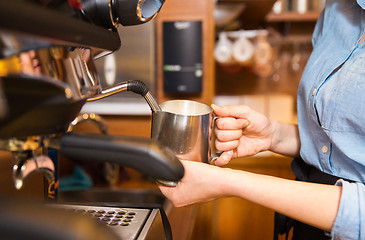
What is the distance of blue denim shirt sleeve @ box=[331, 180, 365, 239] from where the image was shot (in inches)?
18.6

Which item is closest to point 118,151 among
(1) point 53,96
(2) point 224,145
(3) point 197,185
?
(1) point 53,96

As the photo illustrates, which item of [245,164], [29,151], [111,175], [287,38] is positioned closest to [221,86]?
[287,38]

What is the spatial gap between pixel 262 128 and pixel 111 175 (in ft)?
2.03

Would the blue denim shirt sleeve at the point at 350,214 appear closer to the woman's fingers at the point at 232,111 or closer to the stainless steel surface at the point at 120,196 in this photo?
the woman's fingers at the point at 232,111

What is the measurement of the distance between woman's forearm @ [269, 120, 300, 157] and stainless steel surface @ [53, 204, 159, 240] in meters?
0.32

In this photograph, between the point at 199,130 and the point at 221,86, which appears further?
the point at 221,86

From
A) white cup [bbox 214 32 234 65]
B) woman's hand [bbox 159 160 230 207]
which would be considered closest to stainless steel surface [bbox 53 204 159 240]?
woman's hand [bbox 159 160 230 207]

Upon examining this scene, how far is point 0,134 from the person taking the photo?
0.31 meters

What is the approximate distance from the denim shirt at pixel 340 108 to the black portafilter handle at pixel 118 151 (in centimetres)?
29

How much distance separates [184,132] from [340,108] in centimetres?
25

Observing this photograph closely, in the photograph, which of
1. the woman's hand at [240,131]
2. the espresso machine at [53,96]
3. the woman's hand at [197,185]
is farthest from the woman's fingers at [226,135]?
the espresso machine at [53,96]

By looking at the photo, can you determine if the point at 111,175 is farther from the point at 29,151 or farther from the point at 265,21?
the point at 265,21

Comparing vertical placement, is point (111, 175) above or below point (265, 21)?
below

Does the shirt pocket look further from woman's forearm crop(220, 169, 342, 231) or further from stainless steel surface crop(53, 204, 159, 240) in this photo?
stainless steel surface crop(53, 204, 159, 240)
